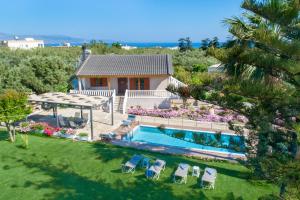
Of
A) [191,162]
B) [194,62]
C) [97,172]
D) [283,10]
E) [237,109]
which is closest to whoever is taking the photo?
[283,10]

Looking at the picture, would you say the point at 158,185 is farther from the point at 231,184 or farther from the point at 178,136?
the point at 178,136

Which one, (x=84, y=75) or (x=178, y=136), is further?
(x=84, y=75)

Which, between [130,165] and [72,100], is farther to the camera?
[72,100]

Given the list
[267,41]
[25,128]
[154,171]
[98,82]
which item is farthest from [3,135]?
[267,41]

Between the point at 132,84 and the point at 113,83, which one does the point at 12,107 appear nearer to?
the point at 113,83

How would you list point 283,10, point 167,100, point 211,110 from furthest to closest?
point 167,100 → point 211,110 → point 283,10

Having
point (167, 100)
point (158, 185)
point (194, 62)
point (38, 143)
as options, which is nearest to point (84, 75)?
point (167, 100)

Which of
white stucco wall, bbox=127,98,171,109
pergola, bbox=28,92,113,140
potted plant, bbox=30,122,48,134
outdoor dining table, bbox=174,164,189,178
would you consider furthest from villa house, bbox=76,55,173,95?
outdoor dining table, bbox=174,164,189,178
